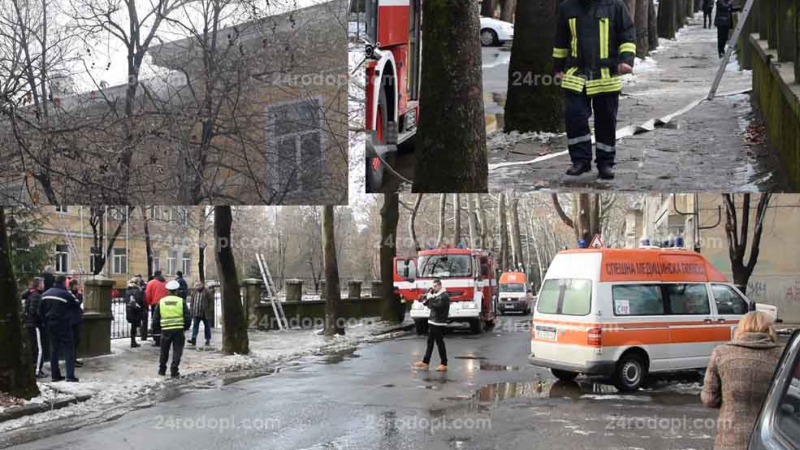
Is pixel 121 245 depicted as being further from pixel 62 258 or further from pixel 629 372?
pixel 629 372

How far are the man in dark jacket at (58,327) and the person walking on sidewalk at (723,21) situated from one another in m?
9.63

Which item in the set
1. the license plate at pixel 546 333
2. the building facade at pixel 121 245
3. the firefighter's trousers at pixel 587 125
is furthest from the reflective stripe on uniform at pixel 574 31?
the building facade at pixel 121 245

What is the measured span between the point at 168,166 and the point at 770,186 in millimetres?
6702

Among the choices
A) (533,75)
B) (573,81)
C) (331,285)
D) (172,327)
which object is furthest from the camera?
(331,285)

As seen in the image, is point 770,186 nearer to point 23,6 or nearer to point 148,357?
point 23,6

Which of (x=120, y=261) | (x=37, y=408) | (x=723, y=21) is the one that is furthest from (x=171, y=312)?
(x=120, y=261)

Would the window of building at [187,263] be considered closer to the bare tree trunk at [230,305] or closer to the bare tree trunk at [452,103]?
the bare tree trunk at [230,305]

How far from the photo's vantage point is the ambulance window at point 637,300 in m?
12.0

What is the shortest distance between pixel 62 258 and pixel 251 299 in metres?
6.58

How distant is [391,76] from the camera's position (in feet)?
30.6

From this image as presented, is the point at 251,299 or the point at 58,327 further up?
the point at 58,327

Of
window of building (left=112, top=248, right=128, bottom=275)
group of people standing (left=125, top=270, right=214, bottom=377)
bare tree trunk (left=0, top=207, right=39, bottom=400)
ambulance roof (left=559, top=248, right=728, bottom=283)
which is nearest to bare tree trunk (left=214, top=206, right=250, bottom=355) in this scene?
group of people standing (left=125, top=270, right=214, bottom=377)

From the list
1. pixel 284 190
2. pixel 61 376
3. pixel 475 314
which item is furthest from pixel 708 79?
pixel 475 314

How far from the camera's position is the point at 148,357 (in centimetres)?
1560
